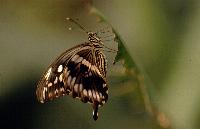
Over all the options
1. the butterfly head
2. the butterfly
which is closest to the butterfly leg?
the butterfly

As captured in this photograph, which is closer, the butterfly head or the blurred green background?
the blurred green background

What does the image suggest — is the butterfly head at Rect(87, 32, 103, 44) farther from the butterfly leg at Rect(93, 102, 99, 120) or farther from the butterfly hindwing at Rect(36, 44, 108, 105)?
the butterfly leg at Rect(93, 102, 99, 120)

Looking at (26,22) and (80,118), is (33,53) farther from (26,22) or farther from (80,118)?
(80,118)

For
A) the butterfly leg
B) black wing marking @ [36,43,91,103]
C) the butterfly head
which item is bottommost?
the butterfly leg

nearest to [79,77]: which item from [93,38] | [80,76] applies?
[80,76]

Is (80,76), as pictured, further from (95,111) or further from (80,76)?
(95,111)

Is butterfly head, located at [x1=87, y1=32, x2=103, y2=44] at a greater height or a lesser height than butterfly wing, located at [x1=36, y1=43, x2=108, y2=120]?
greater
